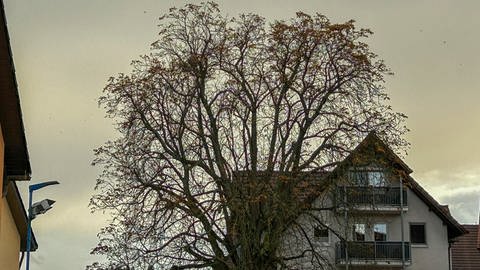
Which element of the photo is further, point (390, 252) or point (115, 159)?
point (390, 252)

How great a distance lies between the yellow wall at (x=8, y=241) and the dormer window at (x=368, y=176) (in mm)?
12489

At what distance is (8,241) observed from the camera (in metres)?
23.7

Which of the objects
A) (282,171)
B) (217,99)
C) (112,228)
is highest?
(217,99)

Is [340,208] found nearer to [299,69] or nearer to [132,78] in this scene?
[299,69]

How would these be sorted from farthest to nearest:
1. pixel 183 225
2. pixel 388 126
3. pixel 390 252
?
pixel 390 252
pixel 388 126
pixel 183 225

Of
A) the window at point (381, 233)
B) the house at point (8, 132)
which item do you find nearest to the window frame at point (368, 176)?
the house at point (8, 132)

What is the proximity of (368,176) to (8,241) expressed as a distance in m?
14.9

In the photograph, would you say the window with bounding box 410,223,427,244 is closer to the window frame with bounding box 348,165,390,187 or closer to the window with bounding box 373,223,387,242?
the window with bounding box 373,223,387,242

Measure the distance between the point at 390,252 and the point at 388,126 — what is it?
71.5ft

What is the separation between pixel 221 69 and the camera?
117ft

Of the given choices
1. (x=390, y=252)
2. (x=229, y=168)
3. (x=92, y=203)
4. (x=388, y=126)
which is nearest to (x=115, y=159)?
(x=92, y=203)

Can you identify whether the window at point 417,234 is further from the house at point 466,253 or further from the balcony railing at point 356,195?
the balcony railing at point 356,195

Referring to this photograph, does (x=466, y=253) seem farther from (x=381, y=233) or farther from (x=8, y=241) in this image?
(x=8, y=241)

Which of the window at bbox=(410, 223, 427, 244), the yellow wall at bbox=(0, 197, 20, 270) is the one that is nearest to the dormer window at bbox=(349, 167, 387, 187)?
the yellow wall at bbox=(0, 197, 20, 270)
